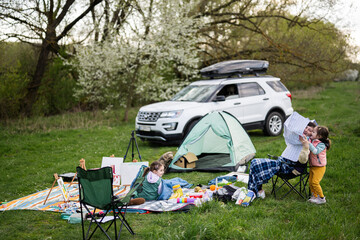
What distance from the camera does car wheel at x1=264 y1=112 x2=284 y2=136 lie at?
11.9m

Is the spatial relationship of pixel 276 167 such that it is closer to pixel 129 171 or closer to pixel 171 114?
pixel 129 171

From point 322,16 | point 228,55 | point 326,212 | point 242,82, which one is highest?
point 322,16

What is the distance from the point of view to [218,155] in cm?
939

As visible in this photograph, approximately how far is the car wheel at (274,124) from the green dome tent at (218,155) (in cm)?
309

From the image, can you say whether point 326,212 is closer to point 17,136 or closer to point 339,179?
point 339,179

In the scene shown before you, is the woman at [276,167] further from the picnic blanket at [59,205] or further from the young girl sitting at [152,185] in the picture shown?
the young girl sitting at [152,185]

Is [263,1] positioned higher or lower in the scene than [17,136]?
higher

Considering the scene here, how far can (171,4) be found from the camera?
16.1m

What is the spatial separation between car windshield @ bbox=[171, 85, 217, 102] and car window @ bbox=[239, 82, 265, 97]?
38.3 inches

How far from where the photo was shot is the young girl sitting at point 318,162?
5.39 meters

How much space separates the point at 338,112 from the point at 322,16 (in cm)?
488

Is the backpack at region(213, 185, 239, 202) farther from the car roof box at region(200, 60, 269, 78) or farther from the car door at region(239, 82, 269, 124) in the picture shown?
the car roof box at region(200, 60, 269, 78)

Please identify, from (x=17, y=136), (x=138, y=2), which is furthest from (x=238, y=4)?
(x=17, y=136)

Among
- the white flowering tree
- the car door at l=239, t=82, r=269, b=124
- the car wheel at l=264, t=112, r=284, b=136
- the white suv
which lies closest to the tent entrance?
the white suv
